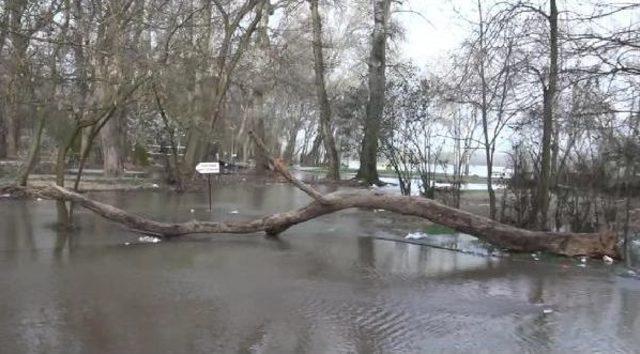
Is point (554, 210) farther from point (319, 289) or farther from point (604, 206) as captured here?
point (319, 289)

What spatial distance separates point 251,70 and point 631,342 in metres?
23.6

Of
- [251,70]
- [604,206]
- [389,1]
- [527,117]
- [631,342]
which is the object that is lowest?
[631,342]

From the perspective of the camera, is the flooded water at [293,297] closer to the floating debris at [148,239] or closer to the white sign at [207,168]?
the floating debris at [148,239]

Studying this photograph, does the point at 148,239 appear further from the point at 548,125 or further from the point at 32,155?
the point at 32,155

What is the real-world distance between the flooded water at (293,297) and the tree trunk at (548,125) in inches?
84.3

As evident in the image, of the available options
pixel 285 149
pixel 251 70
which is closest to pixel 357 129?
pixel 251 70

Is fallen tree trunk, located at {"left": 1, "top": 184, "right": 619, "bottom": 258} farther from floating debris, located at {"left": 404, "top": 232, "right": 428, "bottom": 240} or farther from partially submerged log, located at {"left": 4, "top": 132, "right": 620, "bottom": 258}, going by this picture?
floating debris, located at {"left": 404, "top": 232, "right": 428, "bottom": 240}

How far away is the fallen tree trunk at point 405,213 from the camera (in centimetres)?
1044

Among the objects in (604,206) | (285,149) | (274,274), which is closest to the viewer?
(274,274)

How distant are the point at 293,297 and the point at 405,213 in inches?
155

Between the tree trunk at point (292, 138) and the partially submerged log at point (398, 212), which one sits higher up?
the tree trunk at point (292, 138)

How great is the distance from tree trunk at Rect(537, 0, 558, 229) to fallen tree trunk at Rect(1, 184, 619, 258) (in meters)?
1.69

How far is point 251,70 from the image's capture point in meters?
28.5

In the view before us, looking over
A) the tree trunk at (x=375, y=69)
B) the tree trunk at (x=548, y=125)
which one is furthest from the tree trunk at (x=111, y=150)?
the tree trunk at (x=548, y=125)
